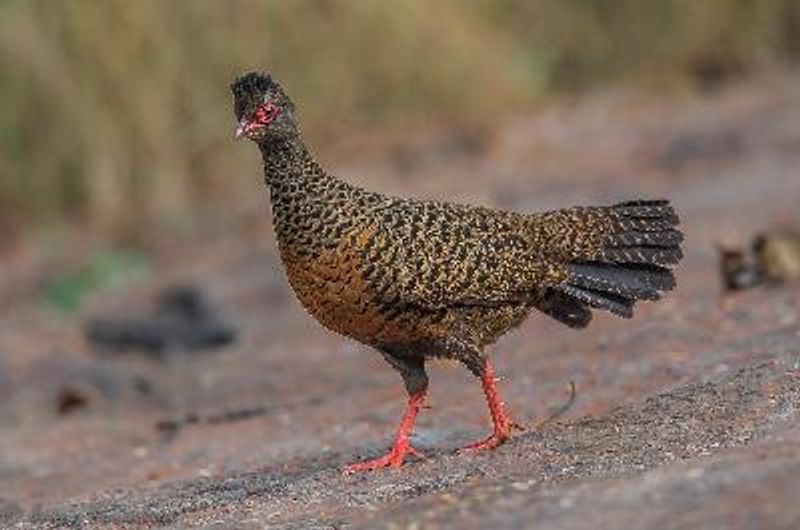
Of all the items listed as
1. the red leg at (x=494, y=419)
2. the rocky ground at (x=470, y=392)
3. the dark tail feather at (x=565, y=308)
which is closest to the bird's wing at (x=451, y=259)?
the dark tail feather at (x=565, y=308)

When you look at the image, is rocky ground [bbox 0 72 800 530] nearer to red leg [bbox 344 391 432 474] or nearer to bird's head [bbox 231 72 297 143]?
red leg [bbox 344 391 432 474]

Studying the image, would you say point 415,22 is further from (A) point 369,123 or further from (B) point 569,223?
(B) point 569,223

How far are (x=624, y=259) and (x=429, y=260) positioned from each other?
91cm

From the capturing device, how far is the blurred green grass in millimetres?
15336

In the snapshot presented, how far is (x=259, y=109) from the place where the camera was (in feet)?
21.1

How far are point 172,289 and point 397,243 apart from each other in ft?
23.5

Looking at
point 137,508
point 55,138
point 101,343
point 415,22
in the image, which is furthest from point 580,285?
point 415,22

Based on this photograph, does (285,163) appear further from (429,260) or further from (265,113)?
(429,260)

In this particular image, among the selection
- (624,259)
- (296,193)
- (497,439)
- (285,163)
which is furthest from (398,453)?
(624,259)

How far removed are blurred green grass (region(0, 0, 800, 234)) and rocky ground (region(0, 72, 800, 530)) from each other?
51 cm

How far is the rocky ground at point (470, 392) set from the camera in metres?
5.22

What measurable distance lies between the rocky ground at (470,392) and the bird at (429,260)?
0.38 metres

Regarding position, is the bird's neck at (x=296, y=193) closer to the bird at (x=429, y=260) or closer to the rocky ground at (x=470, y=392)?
the bird at (x=429, y=260)

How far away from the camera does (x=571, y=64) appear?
2064cm
